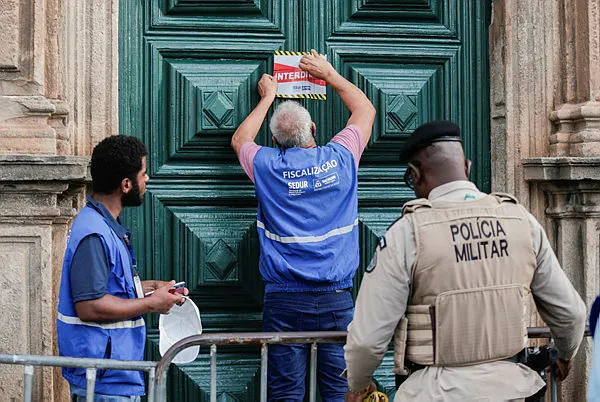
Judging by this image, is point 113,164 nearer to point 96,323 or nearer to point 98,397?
point 96,323

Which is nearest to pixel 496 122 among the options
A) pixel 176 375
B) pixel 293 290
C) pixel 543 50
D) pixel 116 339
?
pixel 543 50

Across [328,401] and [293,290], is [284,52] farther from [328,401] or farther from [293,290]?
[328,401]

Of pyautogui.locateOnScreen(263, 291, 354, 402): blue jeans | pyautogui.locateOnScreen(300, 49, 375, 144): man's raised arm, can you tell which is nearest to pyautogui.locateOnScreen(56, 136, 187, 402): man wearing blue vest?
pyautogui.locateOnScreen(263, 291, 354, 402): blue jeans

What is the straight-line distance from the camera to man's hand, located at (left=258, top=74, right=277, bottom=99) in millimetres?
5551

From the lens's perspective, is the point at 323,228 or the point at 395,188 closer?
the point at 323,228

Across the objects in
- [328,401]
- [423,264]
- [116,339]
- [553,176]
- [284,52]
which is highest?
[284,52]

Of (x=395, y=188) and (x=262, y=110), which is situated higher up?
(x=262, y=110)

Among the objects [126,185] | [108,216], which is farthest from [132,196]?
[108,216]

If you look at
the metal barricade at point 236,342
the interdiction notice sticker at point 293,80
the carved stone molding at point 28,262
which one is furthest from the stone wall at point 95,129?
the metal barricade at point 236,342

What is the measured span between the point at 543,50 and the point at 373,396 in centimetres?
283

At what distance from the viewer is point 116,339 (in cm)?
412

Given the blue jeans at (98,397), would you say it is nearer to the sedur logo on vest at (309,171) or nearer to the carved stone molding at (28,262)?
the carved stone molding at (28,262)

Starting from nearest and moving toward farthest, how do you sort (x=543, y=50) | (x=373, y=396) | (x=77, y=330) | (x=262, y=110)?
(x=373, y=396)
(x=77, y=330)
(x=262, y=110)
(x=543, y=50)

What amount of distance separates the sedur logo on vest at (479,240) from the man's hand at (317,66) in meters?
2.15
